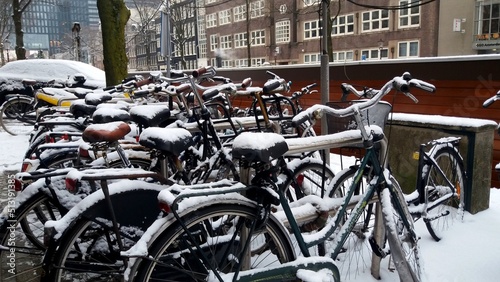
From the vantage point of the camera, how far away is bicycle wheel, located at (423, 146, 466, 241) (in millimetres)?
3824

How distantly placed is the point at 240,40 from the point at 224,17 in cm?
371

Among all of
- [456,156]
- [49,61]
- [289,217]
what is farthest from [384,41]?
[289,217]

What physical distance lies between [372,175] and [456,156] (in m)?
1.72

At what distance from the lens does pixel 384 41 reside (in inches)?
1233

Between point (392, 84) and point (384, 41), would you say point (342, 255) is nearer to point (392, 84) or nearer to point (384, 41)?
point (392, 84)

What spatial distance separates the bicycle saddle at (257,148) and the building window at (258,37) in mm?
38923

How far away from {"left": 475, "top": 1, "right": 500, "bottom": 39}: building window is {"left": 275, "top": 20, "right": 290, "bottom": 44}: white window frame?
50.5 ft

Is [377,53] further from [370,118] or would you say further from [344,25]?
[370,118]

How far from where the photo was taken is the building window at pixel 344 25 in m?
33.6

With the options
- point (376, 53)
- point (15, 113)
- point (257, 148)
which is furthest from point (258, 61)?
point (257, 148)

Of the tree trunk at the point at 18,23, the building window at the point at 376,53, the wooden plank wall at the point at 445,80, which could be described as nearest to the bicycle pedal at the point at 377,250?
the wooden plank wall at the point at 445,80

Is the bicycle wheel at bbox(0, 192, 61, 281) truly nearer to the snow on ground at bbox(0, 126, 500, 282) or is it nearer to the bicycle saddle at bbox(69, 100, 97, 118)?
the bicycle saddle at bbox(69, 100, 97, 118)

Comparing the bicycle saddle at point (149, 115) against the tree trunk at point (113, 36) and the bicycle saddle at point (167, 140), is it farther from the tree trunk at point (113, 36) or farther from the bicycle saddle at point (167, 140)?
Result: the tree trunk at point (113, 36)

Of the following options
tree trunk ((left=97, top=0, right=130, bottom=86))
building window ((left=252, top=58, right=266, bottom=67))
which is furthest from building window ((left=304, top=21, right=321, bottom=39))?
tree trunk ((left=97, top=0, right=130, bottom=86))
